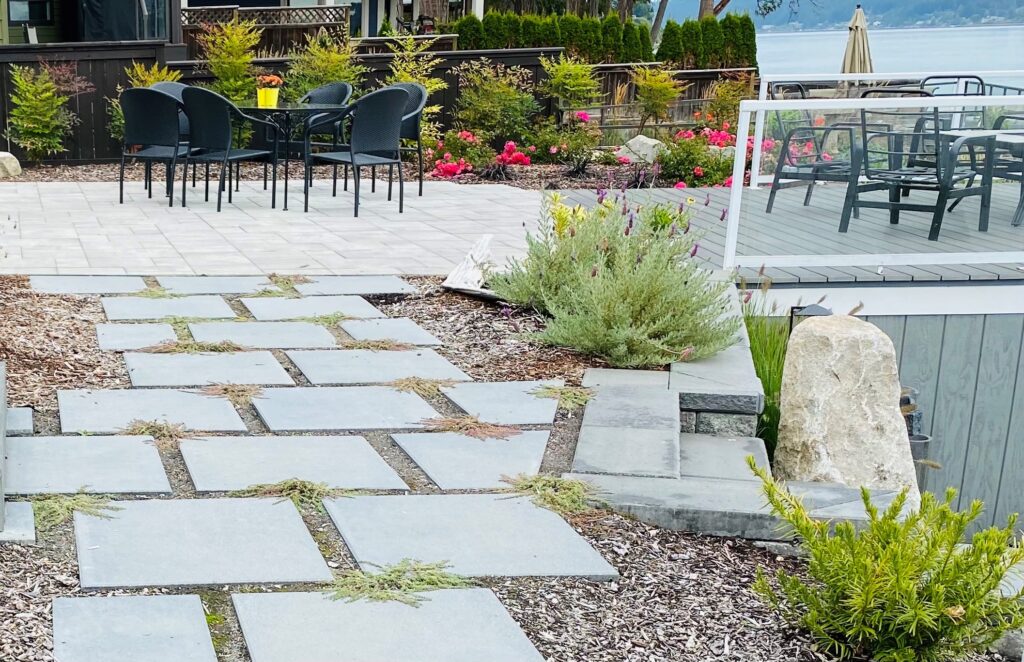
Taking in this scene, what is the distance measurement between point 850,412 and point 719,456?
612 mm

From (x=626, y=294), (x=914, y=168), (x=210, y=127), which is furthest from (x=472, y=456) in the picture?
(x=210, y=127)

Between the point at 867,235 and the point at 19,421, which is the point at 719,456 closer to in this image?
the point at 19,421

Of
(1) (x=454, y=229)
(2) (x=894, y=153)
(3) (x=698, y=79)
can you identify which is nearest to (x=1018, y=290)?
(2) (x=894, y=153)

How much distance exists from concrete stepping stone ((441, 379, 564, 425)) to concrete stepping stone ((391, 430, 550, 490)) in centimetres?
15

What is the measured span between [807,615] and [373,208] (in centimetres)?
704

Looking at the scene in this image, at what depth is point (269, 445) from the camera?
3.54m

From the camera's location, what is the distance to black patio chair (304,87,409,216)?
8.62 meters

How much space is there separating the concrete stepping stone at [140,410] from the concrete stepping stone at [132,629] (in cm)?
123

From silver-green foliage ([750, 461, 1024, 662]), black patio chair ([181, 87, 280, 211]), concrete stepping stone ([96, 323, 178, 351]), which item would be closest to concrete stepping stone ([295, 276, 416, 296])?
concrete stepping stone ([96, 323, 178, 351])

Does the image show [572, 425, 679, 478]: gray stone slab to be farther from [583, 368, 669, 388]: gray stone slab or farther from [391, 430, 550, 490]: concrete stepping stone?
[583, 368, 669, 388]: gray stone slab

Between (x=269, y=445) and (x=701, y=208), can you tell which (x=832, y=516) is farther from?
(x=701, y=208)

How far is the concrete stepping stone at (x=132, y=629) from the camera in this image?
7.36ft

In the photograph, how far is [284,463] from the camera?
338cm

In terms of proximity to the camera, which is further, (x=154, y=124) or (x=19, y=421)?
(x=154, y=124)
